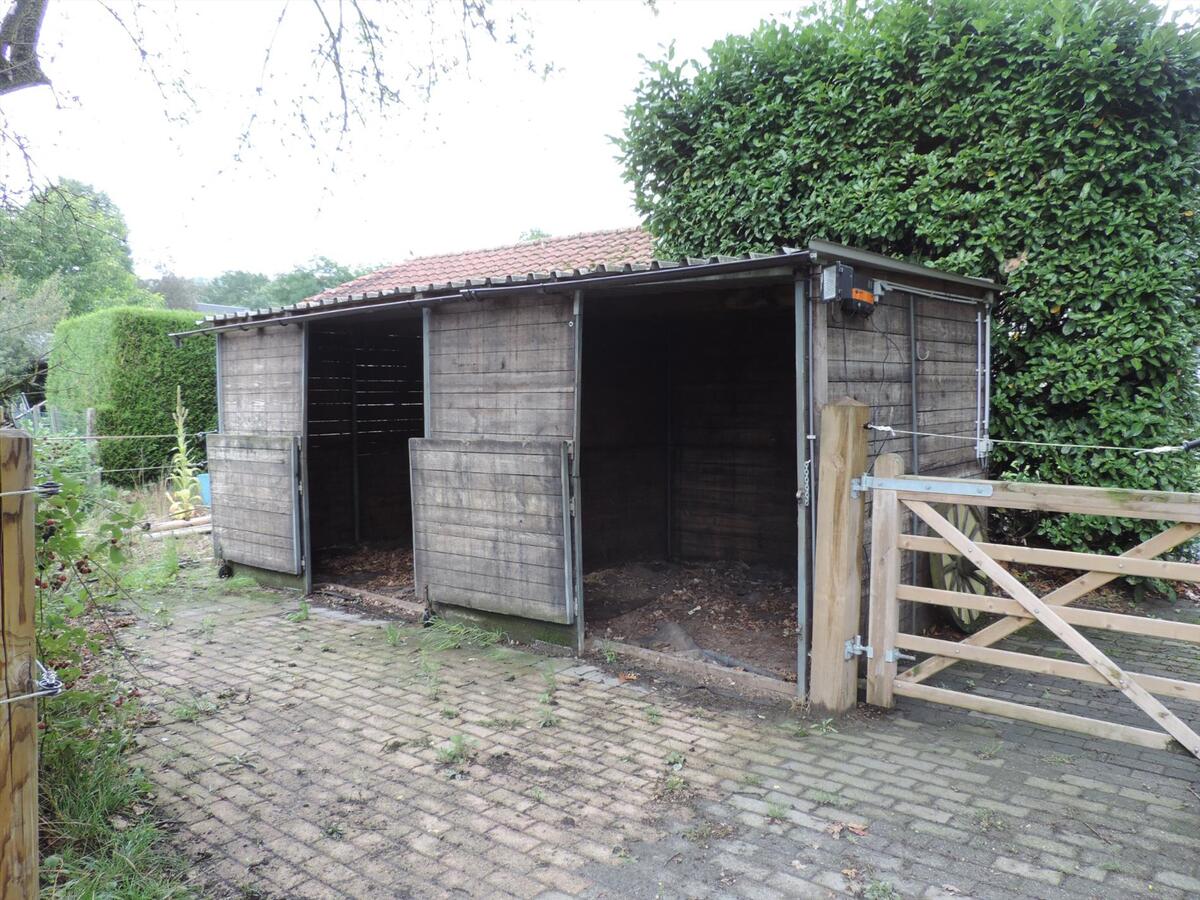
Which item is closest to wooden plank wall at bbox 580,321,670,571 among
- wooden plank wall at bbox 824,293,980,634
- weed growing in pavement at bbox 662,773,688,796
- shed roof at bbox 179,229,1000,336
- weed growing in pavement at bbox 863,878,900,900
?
shed roof at bbox 179,229,1000,336

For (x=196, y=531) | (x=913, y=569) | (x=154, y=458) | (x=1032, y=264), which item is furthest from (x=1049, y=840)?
(x=154, y=458)

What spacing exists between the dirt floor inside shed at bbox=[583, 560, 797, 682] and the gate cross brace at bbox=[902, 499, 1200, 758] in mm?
1235

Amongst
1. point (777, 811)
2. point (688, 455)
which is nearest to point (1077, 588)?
point (777, 811)

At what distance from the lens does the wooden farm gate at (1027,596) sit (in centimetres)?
349

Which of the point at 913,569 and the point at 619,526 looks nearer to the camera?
the point at 913,569

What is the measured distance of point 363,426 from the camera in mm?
9008

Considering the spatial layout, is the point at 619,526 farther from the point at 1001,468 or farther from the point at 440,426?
the point at 1001,468

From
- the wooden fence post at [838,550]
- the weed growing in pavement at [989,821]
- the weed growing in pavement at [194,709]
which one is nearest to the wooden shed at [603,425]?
the wooden fence post at [838,550]

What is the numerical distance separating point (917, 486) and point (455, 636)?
3317 millimetres

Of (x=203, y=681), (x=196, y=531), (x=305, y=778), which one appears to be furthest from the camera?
(x=196, y=531)

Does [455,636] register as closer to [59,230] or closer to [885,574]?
[885,574]

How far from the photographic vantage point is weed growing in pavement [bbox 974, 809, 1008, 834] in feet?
10.5

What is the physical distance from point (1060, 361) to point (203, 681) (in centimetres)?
667

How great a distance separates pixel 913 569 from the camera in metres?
5.25
